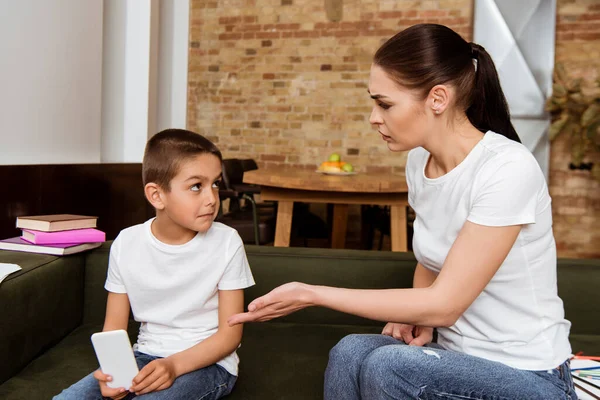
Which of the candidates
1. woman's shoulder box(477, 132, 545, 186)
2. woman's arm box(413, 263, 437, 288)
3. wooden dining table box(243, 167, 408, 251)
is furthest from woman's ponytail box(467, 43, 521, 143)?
wooden dining table box(243, 167, 408, 251)

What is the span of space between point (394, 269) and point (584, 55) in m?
4.65

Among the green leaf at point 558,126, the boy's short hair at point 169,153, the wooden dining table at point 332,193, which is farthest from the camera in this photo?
the green leaf at point 558,126

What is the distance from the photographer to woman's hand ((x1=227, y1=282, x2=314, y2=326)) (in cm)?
125

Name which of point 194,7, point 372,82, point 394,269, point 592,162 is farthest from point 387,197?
point 194,7

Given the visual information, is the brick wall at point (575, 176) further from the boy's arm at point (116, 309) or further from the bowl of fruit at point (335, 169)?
the boy's arm at point (116, 309)

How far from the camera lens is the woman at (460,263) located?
1.26 meters

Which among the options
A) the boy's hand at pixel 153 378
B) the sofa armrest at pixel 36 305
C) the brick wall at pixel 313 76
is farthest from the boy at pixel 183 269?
the brick wall at pixel 313 76

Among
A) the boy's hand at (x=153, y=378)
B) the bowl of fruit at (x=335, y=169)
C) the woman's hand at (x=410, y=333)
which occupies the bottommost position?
the boy's hand at (x=153, y=378)

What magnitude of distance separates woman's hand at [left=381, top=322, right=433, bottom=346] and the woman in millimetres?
74

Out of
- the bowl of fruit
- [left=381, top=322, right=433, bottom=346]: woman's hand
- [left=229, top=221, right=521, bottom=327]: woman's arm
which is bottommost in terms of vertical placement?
[left=381, top=322, right=433, bottom=346]: woman's hand

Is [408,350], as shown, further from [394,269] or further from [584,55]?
[584,55]

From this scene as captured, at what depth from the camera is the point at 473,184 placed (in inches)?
52.6

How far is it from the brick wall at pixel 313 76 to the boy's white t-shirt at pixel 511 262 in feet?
15.3

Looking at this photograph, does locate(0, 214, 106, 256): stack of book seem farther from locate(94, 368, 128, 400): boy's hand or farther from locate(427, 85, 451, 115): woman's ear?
locate(427, 85, 451, 115): woman's ear
